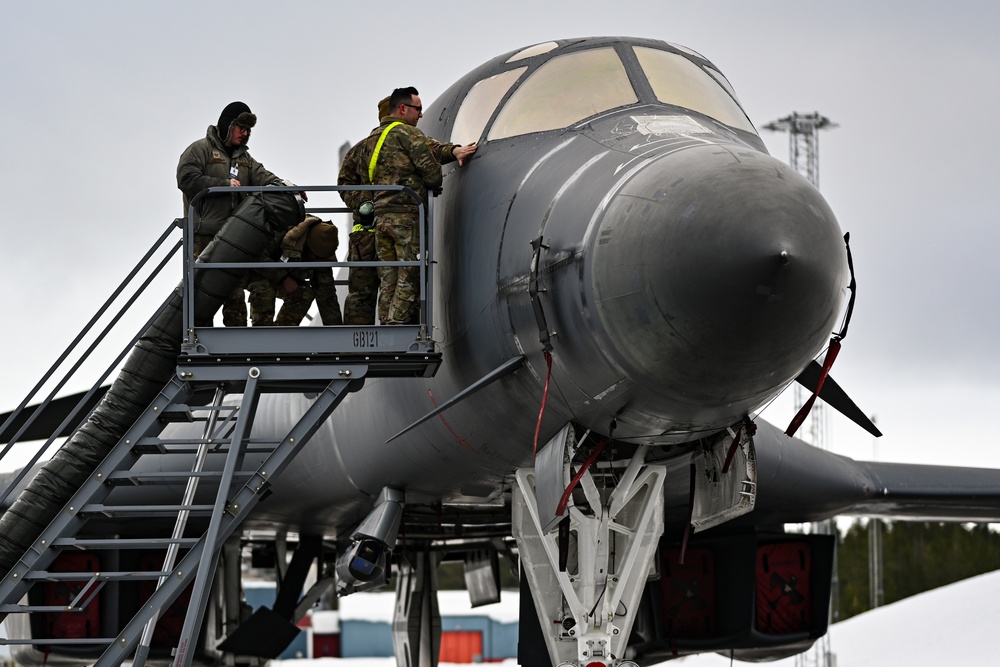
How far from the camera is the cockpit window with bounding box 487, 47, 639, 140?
6.71 meters

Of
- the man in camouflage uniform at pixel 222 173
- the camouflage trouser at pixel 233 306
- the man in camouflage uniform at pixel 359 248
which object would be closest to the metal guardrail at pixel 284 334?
the man in camouflage uniform at pixel 359 248

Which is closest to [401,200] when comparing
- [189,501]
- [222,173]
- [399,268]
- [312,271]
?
[399,268]

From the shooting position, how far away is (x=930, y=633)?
16531mm

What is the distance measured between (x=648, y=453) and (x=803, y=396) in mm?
21144

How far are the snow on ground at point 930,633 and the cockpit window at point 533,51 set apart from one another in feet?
24.7

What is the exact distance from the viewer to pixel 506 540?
41.7 ft

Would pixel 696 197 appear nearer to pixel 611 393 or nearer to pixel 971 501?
pixel 611 393

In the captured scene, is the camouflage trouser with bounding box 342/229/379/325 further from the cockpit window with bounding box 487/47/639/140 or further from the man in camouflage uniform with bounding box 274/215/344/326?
the cockpit window with bounding box 487/47/639/140

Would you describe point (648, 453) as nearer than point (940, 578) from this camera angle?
Yes

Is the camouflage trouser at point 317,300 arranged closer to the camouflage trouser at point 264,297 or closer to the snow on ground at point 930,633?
the camouflage trouser at point 264,297

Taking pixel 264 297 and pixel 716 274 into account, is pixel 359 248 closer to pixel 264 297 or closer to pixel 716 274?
pixel 264 297

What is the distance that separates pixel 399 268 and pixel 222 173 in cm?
145

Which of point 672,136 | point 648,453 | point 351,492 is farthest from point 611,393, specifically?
point 351,492

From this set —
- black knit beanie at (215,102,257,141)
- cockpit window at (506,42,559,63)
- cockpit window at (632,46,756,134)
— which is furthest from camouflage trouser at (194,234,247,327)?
cockpit window at (632,46,756,134)
